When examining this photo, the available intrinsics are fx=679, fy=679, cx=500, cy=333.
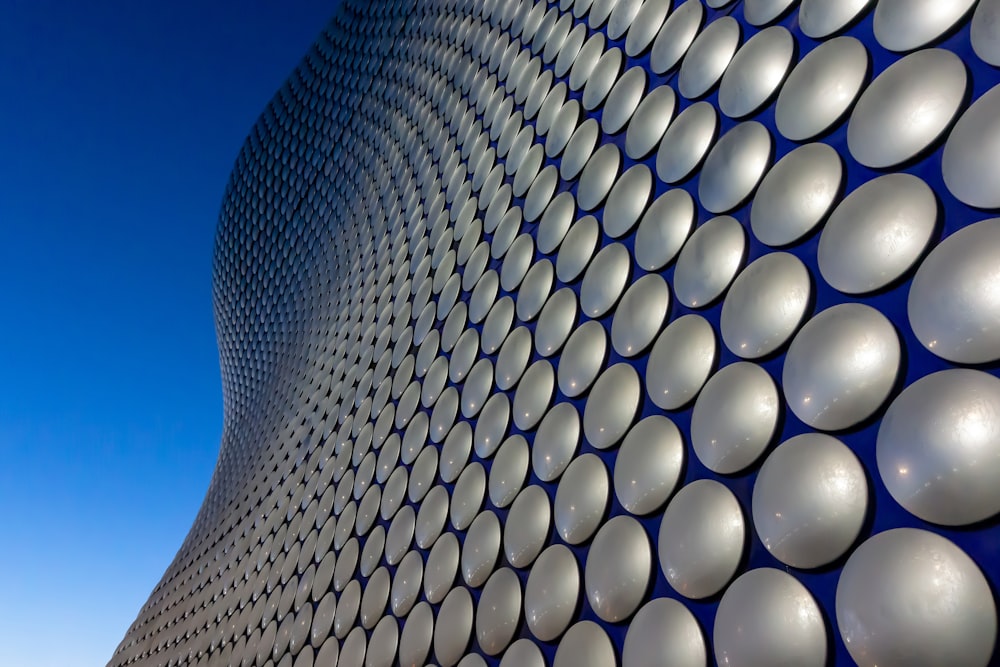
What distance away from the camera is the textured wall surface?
1.55 m

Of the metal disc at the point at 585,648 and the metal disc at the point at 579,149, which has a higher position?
the metal disc at the point at 579,149

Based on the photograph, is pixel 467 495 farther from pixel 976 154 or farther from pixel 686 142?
pixel 976 154

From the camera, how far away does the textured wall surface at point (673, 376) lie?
1.55 metres

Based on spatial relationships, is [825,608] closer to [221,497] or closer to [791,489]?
[791,489]

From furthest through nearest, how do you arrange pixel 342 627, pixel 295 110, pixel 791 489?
pixel 295 110 < pixel 342 627 < pixel 791 489

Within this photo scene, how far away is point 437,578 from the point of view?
321 centimetres

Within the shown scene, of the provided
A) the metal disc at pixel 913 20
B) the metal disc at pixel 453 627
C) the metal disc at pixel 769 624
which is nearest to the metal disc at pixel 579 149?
the metal disc at pixel 913 20

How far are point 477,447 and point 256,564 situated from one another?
287 centimetres

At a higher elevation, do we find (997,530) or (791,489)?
(997,530)

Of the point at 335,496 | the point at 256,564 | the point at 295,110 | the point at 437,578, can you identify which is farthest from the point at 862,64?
the point at 295,110

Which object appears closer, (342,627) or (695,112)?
(695,112)

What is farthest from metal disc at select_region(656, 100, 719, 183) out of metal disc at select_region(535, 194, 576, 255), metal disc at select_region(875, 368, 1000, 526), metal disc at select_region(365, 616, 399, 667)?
metal disc at select_region(365, 616, 399, 667)

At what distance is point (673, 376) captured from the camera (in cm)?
236

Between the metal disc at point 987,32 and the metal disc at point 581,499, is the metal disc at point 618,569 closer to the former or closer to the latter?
the metal disc at point 581,499
